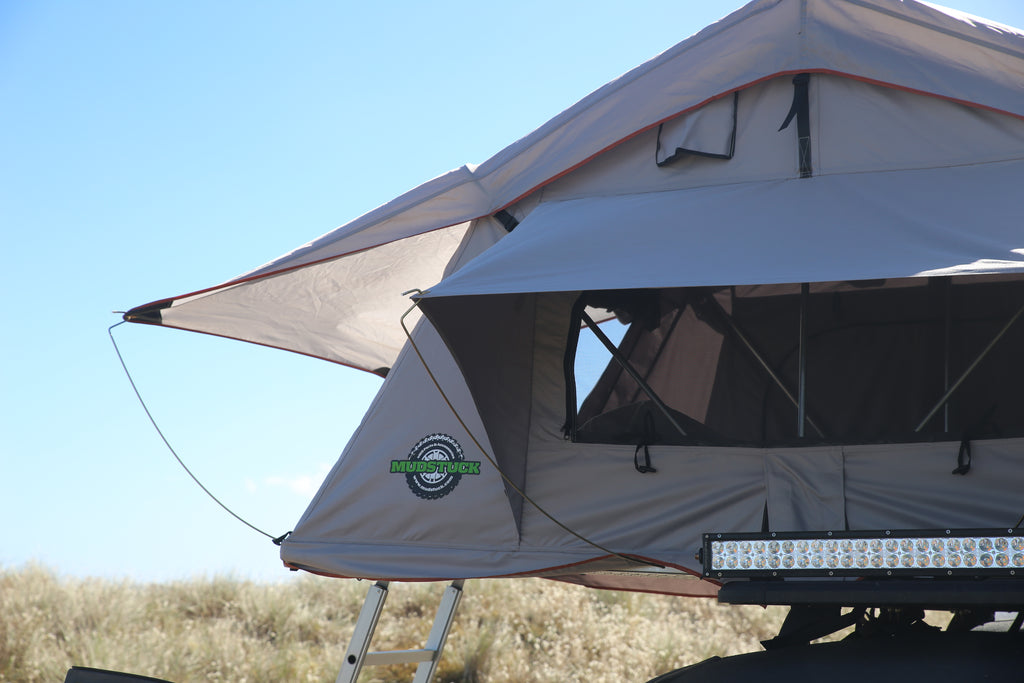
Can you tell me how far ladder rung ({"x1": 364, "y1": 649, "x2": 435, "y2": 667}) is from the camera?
4426 mm

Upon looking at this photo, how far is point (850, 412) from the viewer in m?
3.96

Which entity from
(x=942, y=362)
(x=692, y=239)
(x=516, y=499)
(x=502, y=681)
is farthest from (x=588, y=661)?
(x=692, y=239)

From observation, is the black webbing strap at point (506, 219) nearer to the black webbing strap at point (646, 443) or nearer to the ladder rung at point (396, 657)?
the black webbing strap at point (646, 443)

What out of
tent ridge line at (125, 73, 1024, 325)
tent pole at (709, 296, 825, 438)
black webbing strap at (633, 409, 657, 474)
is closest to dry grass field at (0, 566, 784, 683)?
tent ridge line at (125, 73, 1024, 325)

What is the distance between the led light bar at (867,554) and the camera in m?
2.34

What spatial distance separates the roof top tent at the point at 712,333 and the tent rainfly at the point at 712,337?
1cm

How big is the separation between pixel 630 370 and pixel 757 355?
561 millimetres

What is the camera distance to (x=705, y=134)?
162 inches

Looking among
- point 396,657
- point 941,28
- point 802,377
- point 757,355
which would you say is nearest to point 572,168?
point 757,355

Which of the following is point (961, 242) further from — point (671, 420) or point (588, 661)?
point (588, 661)

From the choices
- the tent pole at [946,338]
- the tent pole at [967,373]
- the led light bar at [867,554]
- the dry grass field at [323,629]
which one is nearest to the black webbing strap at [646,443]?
the tent pole at [967,373]

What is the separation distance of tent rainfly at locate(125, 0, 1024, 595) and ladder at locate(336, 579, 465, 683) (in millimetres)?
406

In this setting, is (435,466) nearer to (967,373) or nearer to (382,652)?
(382,652)

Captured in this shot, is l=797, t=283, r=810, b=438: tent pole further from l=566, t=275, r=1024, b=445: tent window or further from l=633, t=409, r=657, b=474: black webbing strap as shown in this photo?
l=633, t=409, r=657, b=474: black webbing strap
